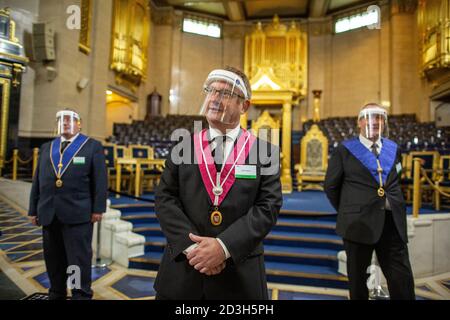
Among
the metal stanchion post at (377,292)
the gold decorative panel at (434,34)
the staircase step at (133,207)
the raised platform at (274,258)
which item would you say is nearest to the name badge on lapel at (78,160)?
the raised platform at (274,258)

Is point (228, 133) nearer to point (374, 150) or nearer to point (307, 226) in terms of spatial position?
point (374, 150)

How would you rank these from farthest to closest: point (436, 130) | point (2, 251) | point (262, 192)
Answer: point (436, 130) → point (2, 251) → point (262, 192)

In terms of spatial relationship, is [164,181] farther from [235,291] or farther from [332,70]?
[332,70]

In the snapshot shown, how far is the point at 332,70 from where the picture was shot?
1477 centimetres

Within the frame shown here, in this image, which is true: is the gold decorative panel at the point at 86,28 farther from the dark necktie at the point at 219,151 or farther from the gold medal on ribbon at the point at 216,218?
the gold medal on ribbon at the point at 216,218

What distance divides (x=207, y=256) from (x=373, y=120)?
5.05ft

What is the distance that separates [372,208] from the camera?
2062mm

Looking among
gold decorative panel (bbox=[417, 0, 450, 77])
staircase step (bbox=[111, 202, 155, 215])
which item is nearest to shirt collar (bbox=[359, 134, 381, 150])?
staircase step (bbox=[111, 202, 155, 215])

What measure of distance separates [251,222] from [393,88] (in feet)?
44.5

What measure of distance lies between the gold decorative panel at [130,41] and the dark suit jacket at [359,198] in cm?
1058

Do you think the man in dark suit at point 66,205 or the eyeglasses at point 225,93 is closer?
the eyeglasses at point 225,93

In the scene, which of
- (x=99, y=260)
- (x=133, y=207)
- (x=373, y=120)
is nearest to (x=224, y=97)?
(x=373, y=120)

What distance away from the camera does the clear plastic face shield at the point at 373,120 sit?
6.82 ft

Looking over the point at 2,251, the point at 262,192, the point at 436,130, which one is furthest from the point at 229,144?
the point at 436,130
